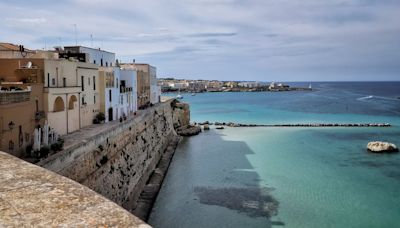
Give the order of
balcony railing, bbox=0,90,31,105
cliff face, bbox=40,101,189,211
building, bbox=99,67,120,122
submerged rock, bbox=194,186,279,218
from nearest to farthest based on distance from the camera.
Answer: balcony railing, bbox=0,90,31,105 < cliff face, bbox=40,101,189,211 < submerged rock, bbox=194,186,279,218 < building, bbox=99,67,120,122

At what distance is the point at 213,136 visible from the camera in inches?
1703

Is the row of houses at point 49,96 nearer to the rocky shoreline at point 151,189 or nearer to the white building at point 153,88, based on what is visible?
the rocky shoreline at point 151,189

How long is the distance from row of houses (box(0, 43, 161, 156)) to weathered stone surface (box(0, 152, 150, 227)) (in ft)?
27.1

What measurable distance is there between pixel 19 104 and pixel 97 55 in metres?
19.1

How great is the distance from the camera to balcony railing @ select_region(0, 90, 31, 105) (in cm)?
1242

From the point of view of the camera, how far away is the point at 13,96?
43.5ft

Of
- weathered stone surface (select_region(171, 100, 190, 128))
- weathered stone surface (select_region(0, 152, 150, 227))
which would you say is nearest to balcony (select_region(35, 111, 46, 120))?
weathered stone surface (select_region(0, 152, 150, 227))

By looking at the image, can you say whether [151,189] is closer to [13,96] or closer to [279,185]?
[279,185]

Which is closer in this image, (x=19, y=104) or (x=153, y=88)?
(x=19, y=104)

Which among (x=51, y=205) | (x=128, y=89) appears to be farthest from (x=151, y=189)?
(x=51, y=205)

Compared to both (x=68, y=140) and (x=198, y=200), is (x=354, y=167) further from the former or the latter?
(x=68, y=140)

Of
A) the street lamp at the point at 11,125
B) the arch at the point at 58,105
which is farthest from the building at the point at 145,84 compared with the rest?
the street lamp at the point at 11,125

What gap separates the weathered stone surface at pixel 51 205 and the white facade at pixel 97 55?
929 inches

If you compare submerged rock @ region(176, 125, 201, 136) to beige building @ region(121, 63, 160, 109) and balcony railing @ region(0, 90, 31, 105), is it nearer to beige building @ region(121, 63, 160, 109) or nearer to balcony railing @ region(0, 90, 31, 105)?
beige building @ region(121, 63, 160, 109)
